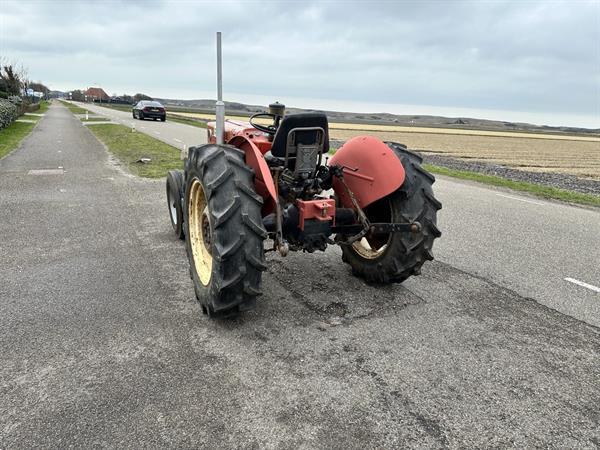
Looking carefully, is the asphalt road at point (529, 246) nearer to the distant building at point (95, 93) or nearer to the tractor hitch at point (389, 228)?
the tractor hitch at point (389, 228)

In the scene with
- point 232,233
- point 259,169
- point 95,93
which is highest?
point 95,93

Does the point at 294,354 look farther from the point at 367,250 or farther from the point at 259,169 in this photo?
the point at 367,250

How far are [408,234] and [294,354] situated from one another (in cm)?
157

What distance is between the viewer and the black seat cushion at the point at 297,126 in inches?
145

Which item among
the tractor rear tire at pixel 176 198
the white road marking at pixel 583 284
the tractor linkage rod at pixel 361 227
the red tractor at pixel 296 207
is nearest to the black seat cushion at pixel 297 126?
the red tractor at pixel 296 207

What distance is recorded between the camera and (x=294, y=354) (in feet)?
10.3

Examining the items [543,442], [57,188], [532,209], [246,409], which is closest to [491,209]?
[532,209]

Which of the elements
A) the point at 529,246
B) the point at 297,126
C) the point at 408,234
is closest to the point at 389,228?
the point at 408,234

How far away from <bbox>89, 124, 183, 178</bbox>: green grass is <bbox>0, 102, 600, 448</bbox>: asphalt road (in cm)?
561

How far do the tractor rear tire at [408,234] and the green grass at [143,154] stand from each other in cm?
745

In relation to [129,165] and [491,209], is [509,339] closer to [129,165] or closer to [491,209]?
[491,209]

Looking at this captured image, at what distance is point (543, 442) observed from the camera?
2.41m

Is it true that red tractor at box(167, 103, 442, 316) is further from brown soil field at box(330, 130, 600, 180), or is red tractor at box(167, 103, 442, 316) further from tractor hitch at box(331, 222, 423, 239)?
brown soil field at box(330, 130, 600, 180)

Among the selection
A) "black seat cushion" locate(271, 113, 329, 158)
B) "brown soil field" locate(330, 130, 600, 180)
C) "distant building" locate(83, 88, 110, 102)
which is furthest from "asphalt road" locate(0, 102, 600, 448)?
"distant building" locate(83, 88, 110, 102)
